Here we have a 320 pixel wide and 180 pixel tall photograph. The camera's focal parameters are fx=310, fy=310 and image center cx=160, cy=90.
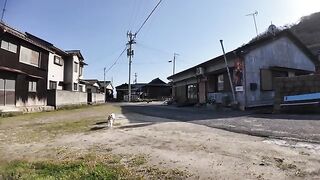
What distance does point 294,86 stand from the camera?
14750 millimetres

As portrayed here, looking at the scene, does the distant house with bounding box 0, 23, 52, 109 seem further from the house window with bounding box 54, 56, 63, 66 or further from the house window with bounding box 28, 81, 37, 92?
the house window with bounding box 54, 56, 63, 66

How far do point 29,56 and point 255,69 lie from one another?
1618 cm

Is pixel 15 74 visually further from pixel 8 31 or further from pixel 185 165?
pixel 185 165

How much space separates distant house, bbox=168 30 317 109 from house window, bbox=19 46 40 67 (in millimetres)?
12795

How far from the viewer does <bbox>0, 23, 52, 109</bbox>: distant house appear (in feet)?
63.5

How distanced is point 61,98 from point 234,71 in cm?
1445

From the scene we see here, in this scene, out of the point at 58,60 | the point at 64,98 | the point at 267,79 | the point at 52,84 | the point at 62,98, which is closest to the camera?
the point at 267,79

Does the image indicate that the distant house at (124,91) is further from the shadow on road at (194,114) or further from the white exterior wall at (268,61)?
the shadow on road at (194,114)

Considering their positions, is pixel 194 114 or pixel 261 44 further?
pixel 261 44

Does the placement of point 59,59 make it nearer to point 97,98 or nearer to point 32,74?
point 32,74

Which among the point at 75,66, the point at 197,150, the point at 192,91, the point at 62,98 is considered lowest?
the point at 197,150

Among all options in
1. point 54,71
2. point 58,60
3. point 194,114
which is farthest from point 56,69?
point 194,114

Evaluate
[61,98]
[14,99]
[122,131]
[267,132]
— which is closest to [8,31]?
[14,99]

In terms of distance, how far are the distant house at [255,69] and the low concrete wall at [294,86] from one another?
3893 millimetres
